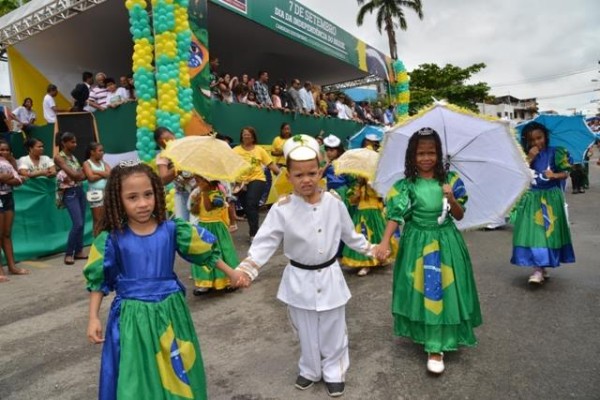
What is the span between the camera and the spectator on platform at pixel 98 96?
33.3ft

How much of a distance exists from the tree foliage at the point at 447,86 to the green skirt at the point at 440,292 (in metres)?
33.0

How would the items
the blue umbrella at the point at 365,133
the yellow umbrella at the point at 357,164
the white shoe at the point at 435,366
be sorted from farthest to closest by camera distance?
the blue umbrella at the point at 365,133 < the yellow umbrella at the point at 357,164 < the white shoe at the point at 435,366

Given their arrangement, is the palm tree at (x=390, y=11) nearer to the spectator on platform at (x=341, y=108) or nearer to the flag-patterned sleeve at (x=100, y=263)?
the spectator on platform at (x=341, y=108)

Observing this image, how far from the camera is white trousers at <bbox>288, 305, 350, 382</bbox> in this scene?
291 centimetres

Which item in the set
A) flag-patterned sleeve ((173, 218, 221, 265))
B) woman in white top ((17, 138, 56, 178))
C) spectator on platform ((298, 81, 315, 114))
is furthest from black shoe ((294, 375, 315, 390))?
spectator on platform ((298, 81, 315, 114))

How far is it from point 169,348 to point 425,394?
5.22 feet

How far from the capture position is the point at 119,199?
2.34 m

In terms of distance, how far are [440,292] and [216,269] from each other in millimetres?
2525

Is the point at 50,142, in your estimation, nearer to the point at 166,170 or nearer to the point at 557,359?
the point at 166,170

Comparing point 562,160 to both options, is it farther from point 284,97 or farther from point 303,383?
point 284,97

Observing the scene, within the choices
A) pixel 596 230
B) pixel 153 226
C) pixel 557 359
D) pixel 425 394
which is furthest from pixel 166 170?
pixel 596 230

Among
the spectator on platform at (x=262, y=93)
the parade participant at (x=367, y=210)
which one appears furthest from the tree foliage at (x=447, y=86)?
the parade participant at (x=367, y=210)

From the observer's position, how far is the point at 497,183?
11.6 ft

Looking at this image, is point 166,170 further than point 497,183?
Yes
